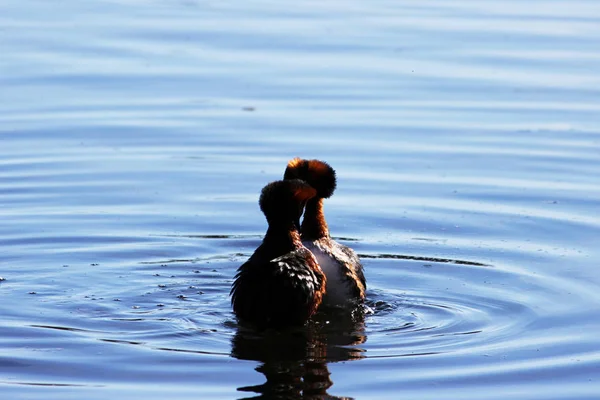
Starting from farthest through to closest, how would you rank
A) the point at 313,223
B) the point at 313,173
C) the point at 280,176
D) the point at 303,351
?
the point at 280,176 → the point at 313,223 → the point at 313,173 → the point at 303,351

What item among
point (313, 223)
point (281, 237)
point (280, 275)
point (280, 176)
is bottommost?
point (280, 275)

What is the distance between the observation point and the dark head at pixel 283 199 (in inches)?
339

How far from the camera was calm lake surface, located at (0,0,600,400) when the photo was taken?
312 inches

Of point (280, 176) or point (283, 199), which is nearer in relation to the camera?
point (283, 199)

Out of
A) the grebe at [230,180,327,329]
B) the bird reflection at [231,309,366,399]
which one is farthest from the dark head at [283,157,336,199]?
the bird reflection at [231,309,366,399]

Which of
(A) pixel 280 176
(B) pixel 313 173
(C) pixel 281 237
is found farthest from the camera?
(A) pixel 280 176

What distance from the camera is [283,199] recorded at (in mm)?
8609

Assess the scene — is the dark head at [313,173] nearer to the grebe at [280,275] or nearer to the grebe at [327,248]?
the grebe at [327,248]

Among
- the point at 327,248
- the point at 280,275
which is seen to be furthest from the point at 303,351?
the point at 327,248

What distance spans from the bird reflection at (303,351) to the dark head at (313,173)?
0.96 m

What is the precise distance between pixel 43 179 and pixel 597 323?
20.3 ft

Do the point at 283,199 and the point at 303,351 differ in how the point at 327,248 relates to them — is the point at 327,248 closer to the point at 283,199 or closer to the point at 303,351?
the point at 283,199

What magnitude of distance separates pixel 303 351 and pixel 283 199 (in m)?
1.08

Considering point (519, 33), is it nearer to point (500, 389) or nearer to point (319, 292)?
point (319, 292)
